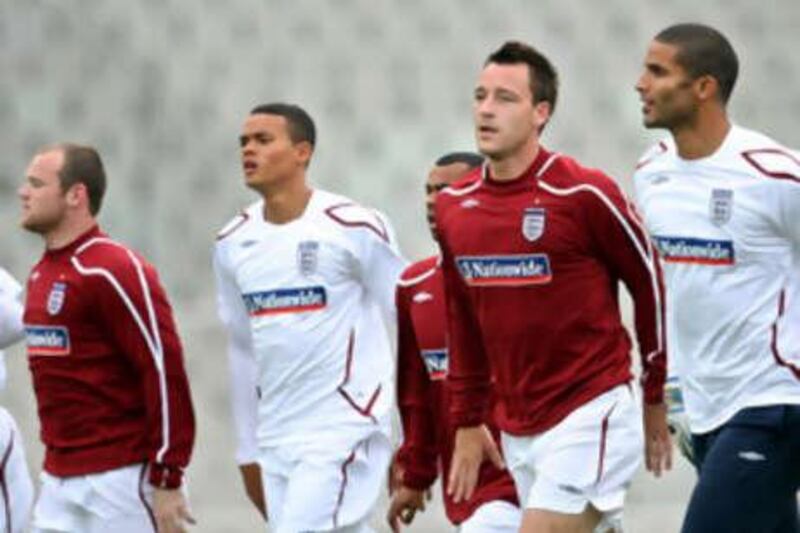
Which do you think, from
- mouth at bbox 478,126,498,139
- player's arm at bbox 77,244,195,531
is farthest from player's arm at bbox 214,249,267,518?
mouth at bbox 478,126,498,139

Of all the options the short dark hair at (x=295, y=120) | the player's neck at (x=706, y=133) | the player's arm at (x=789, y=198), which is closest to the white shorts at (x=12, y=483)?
the short dark hair at (x=295, y=120)

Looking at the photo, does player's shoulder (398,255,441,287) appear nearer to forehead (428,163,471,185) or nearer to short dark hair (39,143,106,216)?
forehead (428,163,471,185)

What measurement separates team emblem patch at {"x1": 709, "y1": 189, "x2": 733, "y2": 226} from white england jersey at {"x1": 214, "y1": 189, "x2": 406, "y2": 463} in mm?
1919

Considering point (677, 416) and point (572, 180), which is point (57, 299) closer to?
point (572, 180)

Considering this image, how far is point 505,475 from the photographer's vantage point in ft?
30.6

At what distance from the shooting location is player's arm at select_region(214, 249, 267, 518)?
34.3 ft

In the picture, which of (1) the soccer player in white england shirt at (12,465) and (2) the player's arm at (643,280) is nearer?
(2) the player's arm at (643,280)

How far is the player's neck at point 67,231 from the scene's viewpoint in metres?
9.66

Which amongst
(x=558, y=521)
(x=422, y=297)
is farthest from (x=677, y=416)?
(x=422, y=297)

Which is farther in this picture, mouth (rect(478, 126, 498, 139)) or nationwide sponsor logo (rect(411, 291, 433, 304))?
nationwide sponsor logo (rect(411, 291, 433, 304))

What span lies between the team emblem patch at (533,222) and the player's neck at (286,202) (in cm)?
196

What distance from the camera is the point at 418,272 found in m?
10.0

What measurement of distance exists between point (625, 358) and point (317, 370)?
1.86m

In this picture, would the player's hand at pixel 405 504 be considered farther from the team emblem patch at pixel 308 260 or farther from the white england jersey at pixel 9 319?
the white england jersey at pixel 9 319
